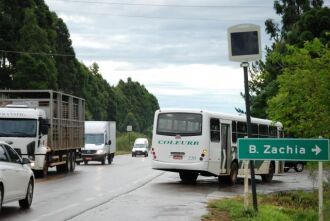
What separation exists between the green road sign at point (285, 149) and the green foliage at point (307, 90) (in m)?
2.78

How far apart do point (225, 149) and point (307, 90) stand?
11496 millimetres

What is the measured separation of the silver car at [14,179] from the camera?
1388cm

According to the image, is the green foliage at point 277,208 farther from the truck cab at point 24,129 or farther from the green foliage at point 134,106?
the green foliage at point 134,106

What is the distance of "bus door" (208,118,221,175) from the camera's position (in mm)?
24797

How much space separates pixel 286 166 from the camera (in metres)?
40.5

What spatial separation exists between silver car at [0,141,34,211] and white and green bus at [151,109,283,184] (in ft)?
31.2

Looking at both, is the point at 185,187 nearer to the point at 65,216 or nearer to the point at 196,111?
the point at 196,111

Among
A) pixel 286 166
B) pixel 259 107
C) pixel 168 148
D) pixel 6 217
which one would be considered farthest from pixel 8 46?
pixel 6 217

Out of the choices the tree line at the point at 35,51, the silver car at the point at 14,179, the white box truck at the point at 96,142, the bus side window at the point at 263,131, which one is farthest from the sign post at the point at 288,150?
the tree line at the point at 35,51

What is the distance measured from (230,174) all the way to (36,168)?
8.20m

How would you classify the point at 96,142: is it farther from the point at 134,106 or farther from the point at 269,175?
the point at 134,106

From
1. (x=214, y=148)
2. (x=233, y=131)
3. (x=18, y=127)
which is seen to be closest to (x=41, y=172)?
(x=18, y=127)

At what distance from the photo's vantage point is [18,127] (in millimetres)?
27016

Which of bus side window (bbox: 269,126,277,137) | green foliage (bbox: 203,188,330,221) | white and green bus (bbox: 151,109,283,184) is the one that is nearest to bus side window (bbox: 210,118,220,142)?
white and green bus (bbox: 151,109,283,184)
